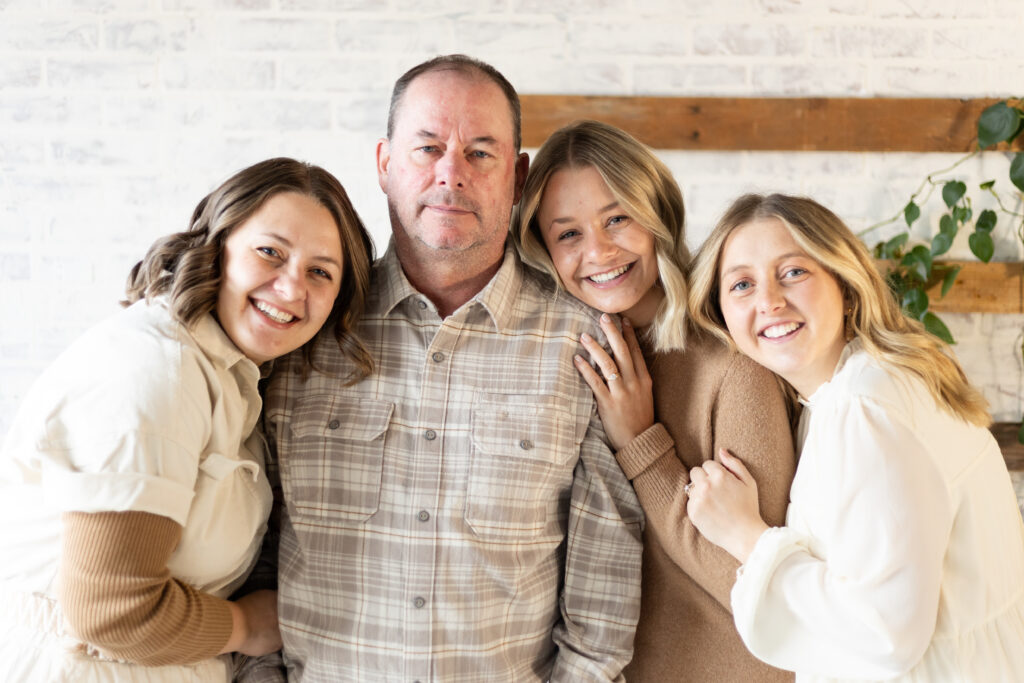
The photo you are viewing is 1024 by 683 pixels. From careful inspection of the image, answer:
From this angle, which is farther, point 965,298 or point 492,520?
point 965,298

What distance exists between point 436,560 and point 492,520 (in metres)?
0.12

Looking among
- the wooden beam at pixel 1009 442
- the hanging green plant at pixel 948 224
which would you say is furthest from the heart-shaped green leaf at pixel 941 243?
the wooden beam at pixel 1009 442

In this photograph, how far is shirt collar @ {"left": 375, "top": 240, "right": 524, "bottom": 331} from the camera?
1639mm

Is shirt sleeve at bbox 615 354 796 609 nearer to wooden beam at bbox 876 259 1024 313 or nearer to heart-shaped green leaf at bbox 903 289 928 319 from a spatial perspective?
heart-shaped green leaf at bbox 903 289 928 319

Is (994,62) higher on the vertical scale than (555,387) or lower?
higher

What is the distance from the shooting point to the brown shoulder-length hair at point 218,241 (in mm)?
1383

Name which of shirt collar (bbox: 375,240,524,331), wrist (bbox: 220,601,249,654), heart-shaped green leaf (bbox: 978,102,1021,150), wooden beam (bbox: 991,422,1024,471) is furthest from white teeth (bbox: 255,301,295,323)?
wooden beam (bbox: 991,422,1024,471)

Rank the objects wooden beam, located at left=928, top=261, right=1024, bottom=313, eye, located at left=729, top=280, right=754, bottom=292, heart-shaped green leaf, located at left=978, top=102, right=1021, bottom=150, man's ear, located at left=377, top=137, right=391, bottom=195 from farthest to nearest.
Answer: wooden beam, located at left=928, top=261, right=1024, bottom=313 → heart-shaped green leaf, located at left=978, top=102, right=1021, bottom=150 → man's ear, located at left=377, top=137, right=391, bottom=195 → eye, located at left=729, top=280, right=754, bottom=292

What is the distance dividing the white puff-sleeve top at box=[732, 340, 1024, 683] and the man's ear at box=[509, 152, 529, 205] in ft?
2.38

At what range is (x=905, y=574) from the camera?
1228mm

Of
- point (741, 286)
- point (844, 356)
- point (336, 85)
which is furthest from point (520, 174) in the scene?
point (336, 85)

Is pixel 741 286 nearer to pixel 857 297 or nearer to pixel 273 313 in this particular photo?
pixel 857 297

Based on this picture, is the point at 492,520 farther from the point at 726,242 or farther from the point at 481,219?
the point at 726,242

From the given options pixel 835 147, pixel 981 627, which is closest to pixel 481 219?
pixel 981 627
